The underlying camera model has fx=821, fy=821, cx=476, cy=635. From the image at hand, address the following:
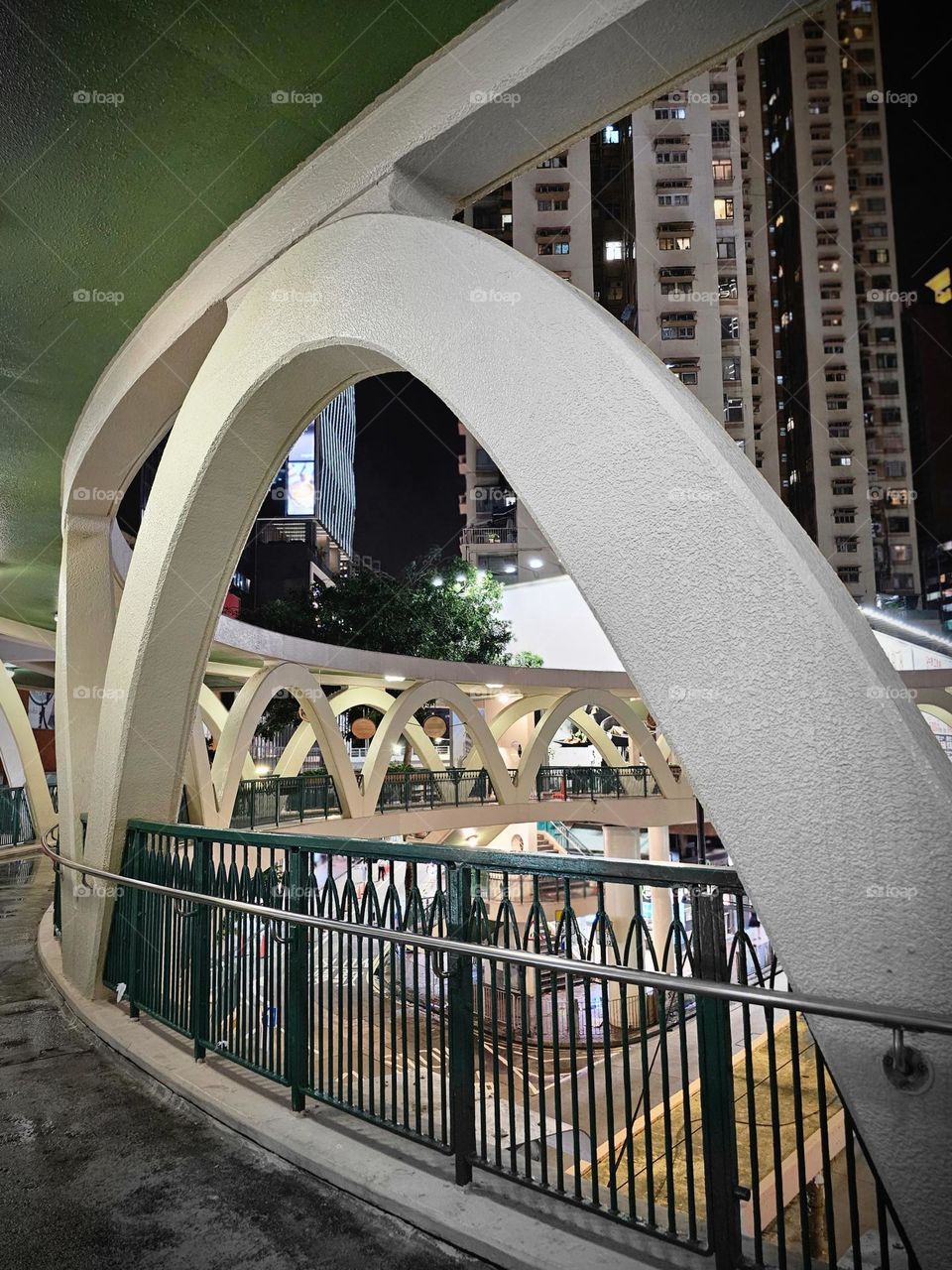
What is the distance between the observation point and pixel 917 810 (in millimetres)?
1954

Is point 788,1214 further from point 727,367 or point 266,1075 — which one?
point 727,367

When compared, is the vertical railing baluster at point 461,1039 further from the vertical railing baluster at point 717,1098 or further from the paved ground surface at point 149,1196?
→ the vertical railing baluster at point 717,1098

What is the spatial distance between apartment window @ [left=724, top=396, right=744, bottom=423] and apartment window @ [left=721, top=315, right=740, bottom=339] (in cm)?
470

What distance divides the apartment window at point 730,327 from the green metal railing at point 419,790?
36.9 meters

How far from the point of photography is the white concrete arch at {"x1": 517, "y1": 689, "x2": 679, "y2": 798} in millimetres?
22375

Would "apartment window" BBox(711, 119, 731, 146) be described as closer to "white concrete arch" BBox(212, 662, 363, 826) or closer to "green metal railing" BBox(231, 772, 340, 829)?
"white concrete arch" BBox(212, 662, 363, 826)

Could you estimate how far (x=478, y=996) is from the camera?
2.83 metres

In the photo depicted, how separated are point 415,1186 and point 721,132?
6026 centimetres

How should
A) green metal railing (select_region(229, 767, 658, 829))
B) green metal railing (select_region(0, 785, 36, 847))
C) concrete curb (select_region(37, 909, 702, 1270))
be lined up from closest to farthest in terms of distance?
1. concrete curb (select_region(37, 909, 702, 1270))
2. green metal railing (select_region(0, 785, 36, 847))
3. green metal railing (select_region(229, 767, 658, 829))

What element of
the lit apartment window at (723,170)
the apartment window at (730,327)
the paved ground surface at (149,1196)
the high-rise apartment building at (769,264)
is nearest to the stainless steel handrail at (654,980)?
the paved ground surface at (149,1196)

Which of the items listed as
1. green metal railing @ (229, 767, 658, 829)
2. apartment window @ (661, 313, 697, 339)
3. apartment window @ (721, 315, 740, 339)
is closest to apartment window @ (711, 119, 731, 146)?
apartment window @ (721, 315, 740, 339)

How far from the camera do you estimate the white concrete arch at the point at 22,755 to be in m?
17.0

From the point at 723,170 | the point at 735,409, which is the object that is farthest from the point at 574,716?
the point at 723,170

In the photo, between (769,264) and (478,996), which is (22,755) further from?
(769,264)
